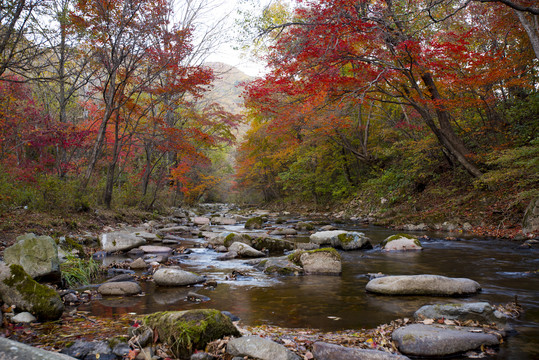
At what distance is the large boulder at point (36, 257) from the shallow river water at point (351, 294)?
90 cm

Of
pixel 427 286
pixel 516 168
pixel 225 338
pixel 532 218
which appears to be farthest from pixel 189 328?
pixel 516 168

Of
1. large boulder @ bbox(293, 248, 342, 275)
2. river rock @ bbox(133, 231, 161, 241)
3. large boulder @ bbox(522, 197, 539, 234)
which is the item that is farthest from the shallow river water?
river rock @ bbox(133, 231, 161, 241)

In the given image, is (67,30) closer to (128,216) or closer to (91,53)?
(91,53)

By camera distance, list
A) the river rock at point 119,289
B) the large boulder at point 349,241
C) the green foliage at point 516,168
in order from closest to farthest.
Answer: the river rock at point 119,289
the green foliage at point 516,168
the large boulder at point 349,241

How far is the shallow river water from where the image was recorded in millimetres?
3650

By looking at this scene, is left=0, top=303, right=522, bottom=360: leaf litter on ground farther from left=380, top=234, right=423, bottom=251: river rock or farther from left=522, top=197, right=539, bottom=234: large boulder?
left=522, top=197, right=539, bottom=234: large boulder

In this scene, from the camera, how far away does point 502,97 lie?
43.1ft

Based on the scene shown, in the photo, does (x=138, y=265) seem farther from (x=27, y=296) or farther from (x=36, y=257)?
(x=27, y=296)

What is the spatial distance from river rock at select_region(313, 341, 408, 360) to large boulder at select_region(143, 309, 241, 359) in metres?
0.81

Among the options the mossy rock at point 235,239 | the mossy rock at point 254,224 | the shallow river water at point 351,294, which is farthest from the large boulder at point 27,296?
the mossy rock at point 254,224

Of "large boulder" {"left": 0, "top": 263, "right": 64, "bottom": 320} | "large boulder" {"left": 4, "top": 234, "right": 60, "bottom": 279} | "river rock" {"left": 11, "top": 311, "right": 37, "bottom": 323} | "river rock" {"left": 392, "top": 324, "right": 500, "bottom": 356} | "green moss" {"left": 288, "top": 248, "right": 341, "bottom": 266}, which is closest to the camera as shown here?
"river rock" {"left": 392, "top": 324, "right": 500, "bottom": 356}

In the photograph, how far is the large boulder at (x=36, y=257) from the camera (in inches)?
174

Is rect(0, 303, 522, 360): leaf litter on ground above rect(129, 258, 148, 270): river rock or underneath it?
above

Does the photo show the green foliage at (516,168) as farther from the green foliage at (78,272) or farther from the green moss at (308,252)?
the green foliage at (78,272)
